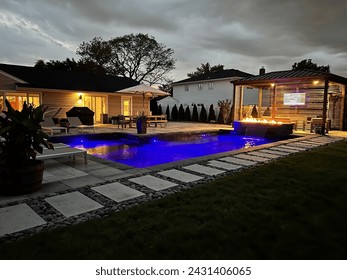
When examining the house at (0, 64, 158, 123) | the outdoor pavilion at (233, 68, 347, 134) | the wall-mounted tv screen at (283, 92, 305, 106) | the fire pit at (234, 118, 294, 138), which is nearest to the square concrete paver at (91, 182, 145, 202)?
the house at (0, 64, 158, 123)

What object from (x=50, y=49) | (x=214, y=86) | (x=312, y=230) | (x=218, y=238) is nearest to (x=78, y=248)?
(x=218, y=238)

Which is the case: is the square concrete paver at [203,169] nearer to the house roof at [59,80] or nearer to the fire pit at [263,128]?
the fire pit at [263,128]

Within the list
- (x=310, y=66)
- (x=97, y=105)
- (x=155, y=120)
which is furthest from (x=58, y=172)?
(x=310, y=66)

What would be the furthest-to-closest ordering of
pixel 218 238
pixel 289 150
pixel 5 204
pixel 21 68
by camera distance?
pixel 21 68 → pixel 289 150 → pixel 5 204 → pixel 218 238

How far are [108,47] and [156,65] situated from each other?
242 inches

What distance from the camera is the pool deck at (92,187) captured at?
2.90 metres

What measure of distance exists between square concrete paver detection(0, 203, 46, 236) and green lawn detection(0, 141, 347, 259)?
354mm

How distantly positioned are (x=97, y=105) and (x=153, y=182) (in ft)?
48.2

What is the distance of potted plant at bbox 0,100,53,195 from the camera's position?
356cm

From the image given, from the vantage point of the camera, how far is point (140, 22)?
1766 centimetres

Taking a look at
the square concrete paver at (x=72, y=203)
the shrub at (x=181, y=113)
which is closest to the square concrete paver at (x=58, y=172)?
the square concrete paver at (x=72, y=203)

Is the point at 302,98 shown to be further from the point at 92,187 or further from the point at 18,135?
the point at 18,135
